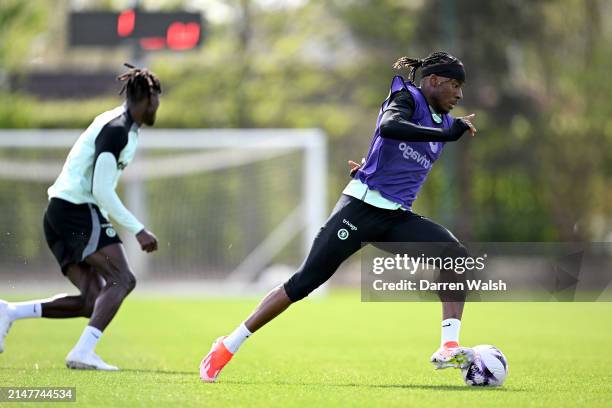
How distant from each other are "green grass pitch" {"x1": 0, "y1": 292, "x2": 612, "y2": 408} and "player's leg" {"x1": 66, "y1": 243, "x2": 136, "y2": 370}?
7.7 inches

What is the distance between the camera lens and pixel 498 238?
29062 mm

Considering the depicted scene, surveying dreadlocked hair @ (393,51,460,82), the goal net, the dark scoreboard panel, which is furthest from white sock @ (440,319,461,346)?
the dark scoreboard panel

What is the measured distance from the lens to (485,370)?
26.1 feet

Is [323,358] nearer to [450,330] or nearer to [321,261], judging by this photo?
[321,261]

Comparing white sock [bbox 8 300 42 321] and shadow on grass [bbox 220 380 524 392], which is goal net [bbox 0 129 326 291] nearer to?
white sock [bbox 8 300 42 321]

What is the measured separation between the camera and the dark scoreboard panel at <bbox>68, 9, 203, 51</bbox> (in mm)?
21828

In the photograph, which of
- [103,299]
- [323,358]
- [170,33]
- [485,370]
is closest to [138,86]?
[103,299]

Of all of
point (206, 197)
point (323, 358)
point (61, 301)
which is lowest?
point (206, 197)

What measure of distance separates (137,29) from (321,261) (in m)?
14.6

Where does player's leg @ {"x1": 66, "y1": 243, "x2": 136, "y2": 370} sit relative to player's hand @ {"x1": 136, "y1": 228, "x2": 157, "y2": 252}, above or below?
below

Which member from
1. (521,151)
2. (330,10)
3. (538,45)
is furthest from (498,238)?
(330,10)

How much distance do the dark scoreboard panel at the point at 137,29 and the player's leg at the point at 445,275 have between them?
14162 mm

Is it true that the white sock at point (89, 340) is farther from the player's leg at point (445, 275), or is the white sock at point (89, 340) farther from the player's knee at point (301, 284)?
the player's leg at point (445, 275)

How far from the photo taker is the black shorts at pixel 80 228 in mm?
9133
